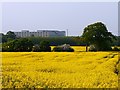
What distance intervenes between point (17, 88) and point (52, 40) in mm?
65094

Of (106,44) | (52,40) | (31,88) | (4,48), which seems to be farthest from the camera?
(52,40)

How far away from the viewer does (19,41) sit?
1753 inches

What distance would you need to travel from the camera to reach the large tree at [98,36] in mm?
47062

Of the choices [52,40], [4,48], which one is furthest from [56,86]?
[52,40]

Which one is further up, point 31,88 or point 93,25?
point 93,25

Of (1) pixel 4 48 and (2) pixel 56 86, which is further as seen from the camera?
(1) pixel 4 48

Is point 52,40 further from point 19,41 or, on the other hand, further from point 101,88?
point 101,88

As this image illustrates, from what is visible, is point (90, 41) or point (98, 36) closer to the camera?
point (98, 36)

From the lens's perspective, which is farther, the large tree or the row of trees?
the large tree

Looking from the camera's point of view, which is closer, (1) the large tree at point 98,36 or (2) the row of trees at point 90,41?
(2) the row of trees at point 90,41

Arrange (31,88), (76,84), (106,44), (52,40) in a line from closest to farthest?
(31,88)
(76,84)
(106,44)
(52,40)

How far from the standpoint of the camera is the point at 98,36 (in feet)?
157

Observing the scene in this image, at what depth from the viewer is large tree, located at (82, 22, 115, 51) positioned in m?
47.1

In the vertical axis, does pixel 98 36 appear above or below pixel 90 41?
above
